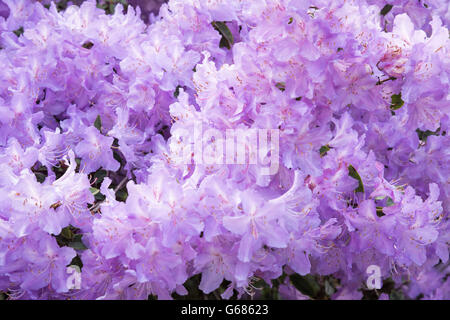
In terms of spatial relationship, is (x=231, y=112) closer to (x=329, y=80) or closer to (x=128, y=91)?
(x=329, y=80)

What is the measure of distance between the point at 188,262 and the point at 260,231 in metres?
0.24

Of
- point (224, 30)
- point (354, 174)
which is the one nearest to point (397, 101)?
point (354, 174)

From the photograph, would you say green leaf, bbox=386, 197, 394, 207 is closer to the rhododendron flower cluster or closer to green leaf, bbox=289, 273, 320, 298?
the rhododendron flower cluster

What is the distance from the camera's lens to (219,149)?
1.40 m

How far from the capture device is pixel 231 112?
1498mm

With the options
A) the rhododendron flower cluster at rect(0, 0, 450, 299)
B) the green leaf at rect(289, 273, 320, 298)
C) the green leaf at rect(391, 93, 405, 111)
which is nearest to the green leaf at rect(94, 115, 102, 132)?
the rhododendron flower cluster at rect(0, 0, 450, 299)

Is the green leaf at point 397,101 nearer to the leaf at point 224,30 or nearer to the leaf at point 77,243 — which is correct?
the leaf at point 224,30

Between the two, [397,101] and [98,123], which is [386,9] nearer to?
[397,101]

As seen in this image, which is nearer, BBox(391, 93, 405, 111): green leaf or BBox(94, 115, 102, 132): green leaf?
BBox(391, 93, 405, 111): green leaf

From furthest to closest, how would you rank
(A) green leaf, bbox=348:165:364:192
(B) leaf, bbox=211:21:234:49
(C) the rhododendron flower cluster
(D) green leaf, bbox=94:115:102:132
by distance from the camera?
(B) leaf, bbox=211:21:234:49
(D) green leaf, bbox=94:115:102:132
(A) green leaf, bbox=348:165:364:192
(C) the rhododendron flower cluster

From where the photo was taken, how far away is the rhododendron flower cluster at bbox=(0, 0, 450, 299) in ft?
4.43

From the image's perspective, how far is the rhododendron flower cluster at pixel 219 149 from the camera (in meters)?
1.35

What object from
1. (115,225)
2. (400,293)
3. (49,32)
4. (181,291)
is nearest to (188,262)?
(181,291)

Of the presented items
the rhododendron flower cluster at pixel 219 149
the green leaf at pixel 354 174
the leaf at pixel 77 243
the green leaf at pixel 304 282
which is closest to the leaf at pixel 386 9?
the rhododendron flower cluster at pixel 219 149
